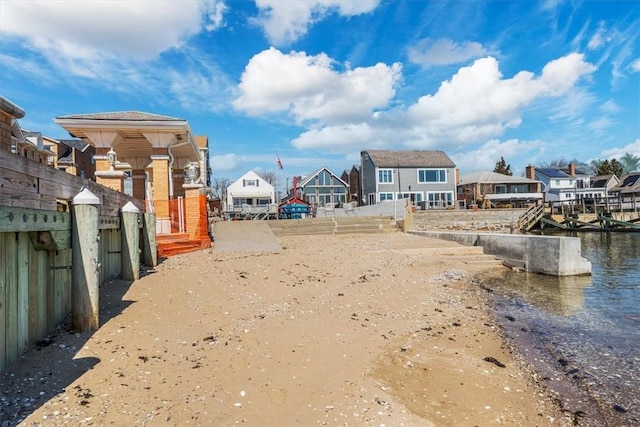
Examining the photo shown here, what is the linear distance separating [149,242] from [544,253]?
11.6m

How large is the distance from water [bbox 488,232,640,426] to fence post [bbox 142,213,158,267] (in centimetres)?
738

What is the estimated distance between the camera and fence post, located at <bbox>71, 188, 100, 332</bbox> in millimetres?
4469

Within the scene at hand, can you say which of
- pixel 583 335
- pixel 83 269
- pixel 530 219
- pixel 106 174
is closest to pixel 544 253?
pixel 583 335

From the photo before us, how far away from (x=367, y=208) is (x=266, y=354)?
2401 centimetres

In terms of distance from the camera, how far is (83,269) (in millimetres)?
4508

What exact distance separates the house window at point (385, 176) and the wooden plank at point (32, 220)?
141 feet

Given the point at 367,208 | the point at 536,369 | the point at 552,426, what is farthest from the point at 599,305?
the point at 367,208

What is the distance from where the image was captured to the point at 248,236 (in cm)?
1540

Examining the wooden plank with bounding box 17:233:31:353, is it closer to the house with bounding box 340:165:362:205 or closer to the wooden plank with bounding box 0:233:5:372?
the wooden plank with bounding box 0:233:5:372

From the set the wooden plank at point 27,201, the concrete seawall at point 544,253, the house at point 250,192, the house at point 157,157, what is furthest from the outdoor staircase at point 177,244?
the house at point 250,192

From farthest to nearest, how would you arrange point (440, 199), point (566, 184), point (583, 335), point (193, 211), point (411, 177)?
point (566, 184)
point (440, 199)
point (411, 177)
point (193, 211)
point (583, 335)

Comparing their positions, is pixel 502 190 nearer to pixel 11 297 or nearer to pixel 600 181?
pixel 600 181

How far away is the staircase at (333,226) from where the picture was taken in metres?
21.0

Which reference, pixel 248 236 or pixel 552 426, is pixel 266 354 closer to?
pixel 552 426
